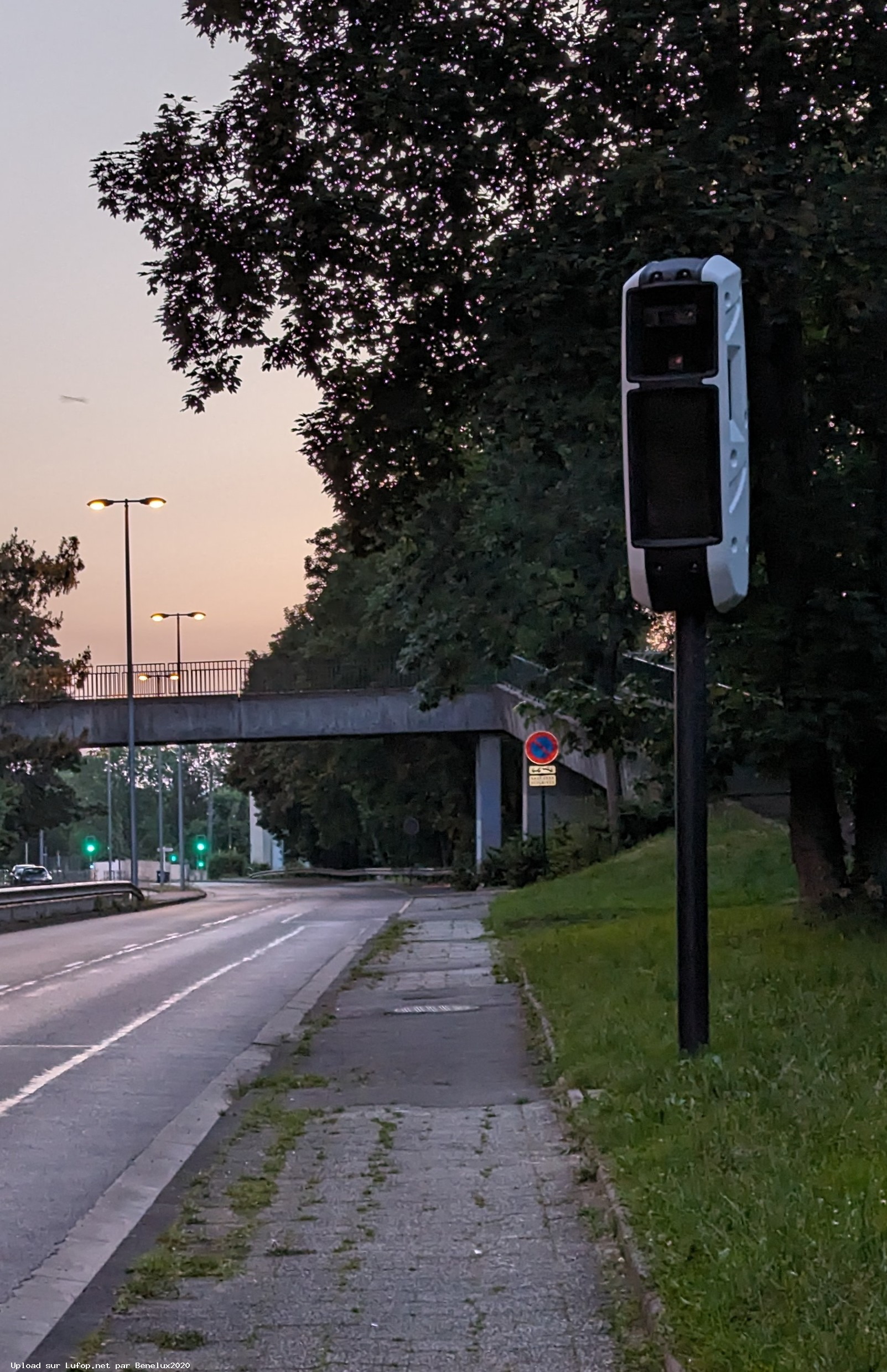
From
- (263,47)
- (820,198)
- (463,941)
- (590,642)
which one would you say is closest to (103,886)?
(590,642)

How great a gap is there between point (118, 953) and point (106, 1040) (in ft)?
38.8

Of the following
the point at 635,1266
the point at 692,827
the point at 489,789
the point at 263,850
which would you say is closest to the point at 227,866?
the point at 263,850

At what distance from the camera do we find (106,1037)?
48.0 ft

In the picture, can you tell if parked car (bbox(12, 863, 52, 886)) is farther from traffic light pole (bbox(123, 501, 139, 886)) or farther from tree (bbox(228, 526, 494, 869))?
traffic light pole (bbox(123, 501, 139, 886))

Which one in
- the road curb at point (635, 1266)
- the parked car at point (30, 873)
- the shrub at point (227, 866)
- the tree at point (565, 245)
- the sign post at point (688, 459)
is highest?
the tree at point (565, 245)

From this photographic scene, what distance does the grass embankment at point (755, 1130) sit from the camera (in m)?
4.97

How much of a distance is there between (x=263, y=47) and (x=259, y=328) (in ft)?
9.13

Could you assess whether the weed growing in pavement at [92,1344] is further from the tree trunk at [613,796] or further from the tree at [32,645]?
the tree at [32,645]

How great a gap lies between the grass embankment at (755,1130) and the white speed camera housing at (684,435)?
8.29ft

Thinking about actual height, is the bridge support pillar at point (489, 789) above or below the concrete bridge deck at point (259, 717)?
below

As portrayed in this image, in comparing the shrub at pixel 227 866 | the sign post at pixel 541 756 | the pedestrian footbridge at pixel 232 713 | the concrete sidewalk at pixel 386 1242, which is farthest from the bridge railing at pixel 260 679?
the shrub at pixel 227 866

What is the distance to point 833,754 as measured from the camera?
17516 mm

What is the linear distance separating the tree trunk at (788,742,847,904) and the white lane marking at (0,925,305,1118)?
22.0ft

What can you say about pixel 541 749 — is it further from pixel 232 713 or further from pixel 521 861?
pixel 232 713
